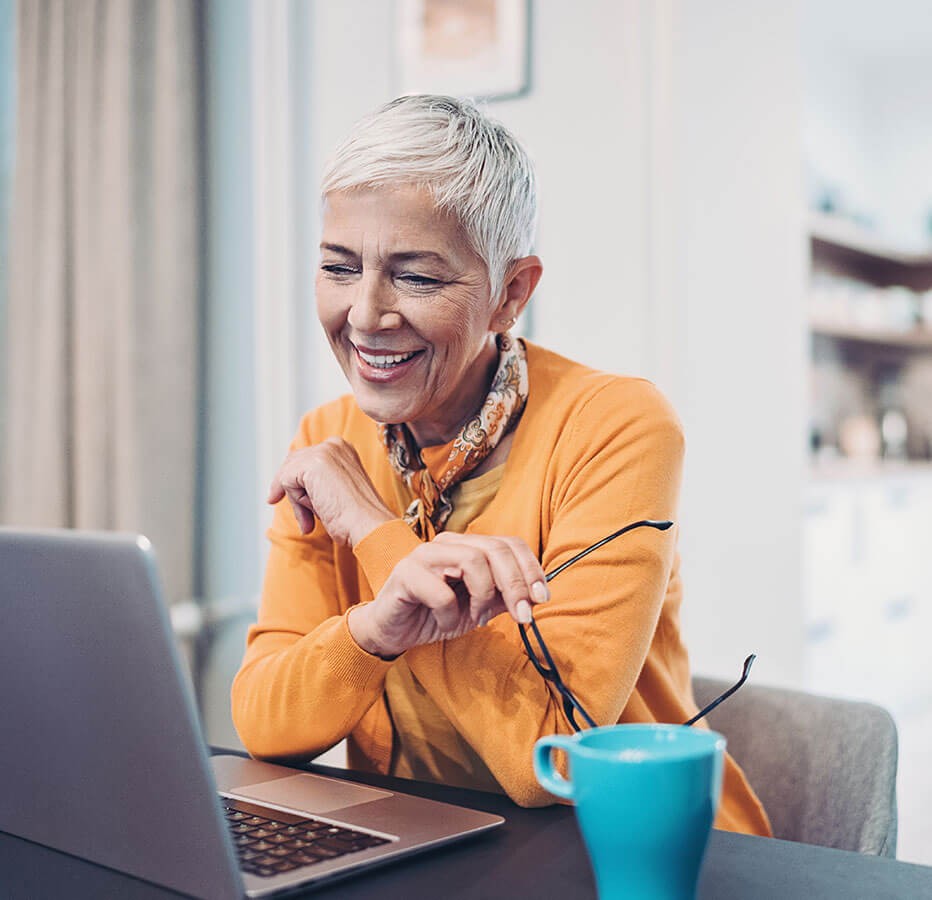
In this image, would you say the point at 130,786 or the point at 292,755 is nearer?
the point at 130,786

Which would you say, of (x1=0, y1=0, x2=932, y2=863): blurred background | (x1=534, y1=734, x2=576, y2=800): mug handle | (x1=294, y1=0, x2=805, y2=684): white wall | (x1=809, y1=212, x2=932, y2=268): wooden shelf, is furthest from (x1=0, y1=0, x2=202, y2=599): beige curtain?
(x1=809, y1=212, x2=932, y2=268): wooden shelf

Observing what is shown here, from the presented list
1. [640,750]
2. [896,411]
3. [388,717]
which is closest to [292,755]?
[388,717]

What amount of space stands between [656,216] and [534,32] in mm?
455

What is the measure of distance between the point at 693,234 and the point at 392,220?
1.24 meters

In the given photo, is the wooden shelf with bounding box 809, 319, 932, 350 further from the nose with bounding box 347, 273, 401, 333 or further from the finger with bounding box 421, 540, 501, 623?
the finger with bounding box 421, 540, 501, 623

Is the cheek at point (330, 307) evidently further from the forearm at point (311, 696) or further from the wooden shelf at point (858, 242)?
the wooden shelf at point (858, 242)

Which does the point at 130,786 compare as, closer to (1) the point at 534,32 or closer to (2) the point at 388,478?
(2) the point at 388,478

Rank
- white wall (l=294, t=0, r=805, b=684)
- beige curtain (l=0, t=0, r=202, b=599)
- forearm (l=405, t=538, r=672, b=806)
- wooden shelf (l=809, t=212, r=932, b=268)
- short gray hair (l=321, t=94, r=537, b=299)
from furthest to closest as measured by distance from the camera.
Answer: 1. wooden shelf (l=809, t=212, r=932, b=268)
2. beige curtain (l=0, t=0, r=202, b=599)
3. white wall (l=294, t=0, r=805, b=684)
4. short gray hair (l=321, t=94, r=537, b=299)
5. forearm (l=405, t=538, r=672, b=806)

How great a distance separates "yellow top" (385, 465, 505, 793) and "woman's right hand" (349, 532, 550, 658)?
18 cm

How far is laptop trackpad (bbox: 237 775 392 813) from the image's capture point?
94 cm

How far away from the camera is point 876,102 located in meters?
5.67

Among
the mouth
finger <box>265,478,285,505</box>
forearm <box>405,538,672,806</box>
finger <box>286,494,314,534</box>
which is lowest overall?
forearm <box>405,538,672,806</box>

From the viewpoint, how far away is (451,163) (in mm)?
1149

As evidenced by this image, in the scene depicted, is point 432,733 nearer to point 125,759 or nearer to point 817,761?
point 817,761
